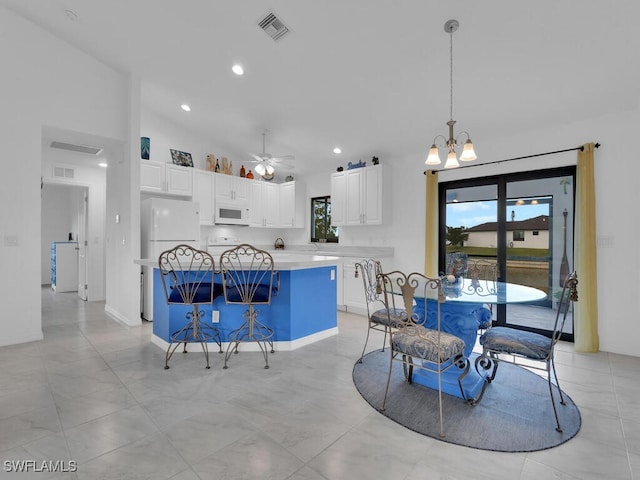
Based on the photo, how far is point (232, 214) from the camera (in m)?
5.73

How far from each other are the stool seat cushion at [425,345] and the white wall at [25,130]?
4052 mm

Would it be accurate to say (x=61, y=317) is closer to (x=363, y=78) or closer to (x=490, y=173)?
(x=363, y=78)

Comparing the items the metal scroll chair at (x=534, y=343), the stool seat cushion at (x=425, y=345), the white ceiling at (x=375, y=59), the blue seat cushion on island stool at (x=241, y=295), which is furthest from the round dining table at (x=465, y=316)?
the white ceiling at (x=375, y=59)

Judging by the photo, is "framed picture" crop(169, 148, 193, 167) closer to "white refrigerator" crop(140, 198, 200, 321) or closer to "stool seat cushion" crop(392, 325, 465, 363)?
"white refrigerator" crop(140, 198, 200, 321)

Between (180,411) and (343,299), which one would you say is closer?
(180,411)

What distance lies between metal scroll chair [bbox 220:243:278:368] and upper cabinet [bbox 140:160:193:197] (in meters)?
2.40

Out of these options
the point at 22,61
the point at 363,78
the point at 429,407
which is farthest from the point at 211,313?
the point at 22,61

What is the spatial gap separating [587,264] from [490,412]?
2182mm

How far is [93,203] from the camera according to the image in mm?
5910

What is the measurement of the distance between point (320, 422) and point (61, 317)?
15.2ft

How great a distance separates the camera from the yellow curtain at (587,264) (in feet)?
10.7

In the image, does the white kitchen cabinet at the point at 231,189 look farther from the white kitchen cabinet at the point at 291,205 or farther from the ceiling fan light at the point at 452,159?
the ceiling fan light at the point at 452,159

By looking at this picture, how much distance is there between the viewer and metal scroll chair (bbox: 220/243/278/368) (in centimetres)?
284

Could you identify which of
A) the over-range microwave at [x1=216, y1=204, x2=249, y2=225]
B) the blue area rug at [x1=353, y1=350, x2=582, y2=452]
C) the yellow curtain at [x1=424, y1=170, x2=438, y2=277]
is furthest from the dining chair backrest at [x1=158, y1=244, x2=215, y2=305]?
the yellow curtain at [x1=424, y1=170, x2=438, y2=277]
